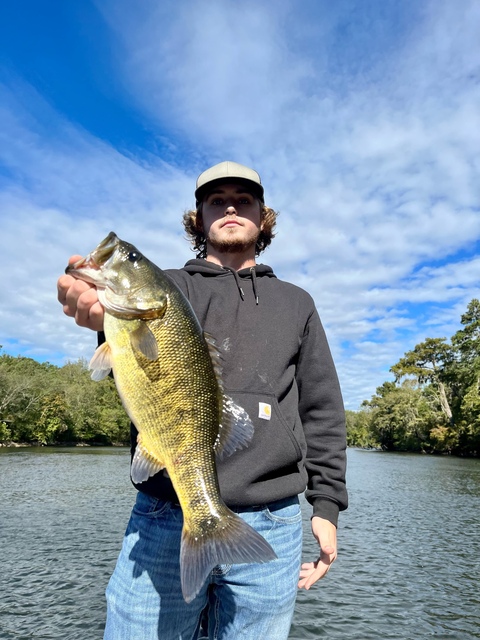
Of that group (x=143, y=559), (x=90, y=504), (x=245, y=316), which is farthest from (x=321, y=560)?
(x=90, y=504)

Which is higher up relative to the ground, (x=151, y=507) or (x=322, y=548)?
(x=151, y=507)

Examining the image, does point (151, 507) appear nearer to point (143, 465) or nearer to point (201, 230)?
point (143, 465)

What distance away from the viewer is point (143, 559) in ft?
8.21

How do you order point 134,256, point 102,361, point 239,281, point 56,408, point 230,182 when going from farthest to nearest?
point 56,408 → point 230,182 → point 239,281 → point 134,256 → point 102,361

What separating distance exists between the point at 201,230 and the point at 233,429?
1.94 m

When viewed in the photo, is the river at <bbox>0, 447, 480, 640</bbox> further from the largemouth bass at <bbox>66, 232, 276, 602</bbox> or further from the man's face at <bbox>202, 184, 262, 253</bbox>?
the man's face at <bbox>202, 184, 262, 253</bbox>

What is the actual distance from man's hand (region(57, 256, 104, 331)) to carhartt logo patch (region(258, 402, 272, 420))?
38.7 inches

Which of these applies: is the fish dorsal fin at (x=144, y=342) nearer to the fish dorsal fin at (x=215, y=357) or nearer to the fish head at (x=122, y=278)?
the fish head at (x=122, y=278)

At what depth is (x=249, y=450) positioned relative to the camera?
2689mm

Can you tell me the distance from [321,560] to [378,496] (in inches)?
934

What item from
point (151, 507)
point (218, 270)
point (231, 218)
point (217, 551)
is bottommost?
point (217, 551)

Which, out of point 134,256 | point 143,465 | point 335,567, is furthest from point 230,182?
point 335,567

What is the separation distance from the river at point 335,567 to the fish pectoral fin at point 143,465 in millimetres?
8107

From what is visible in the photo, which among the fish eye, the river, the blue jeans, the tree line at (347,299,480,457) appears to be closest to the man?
the blue jeans
